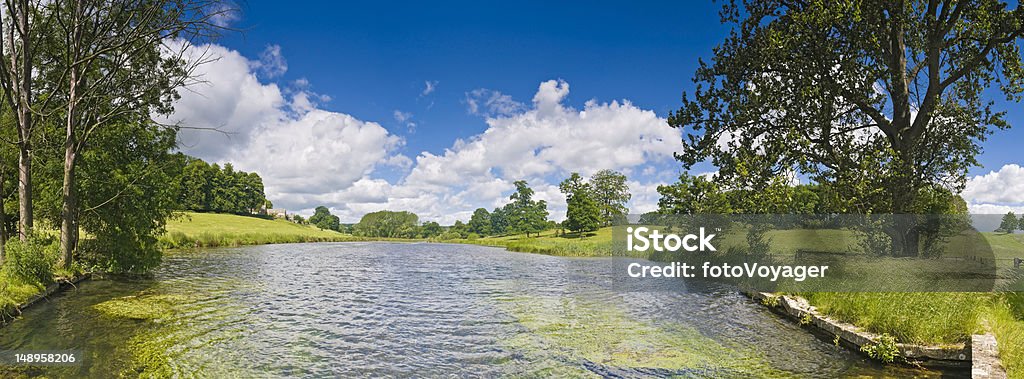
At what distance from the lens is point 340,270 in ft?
110

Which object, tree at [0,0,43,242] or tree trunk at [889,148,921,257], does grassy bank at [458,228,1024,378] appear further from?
tree at [0,0,43,242]

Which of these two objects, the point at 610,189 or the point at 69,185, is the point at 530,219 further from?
the point at 69,185

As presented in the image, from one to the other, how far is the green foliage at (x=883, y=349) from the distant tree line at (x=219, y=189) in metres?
109

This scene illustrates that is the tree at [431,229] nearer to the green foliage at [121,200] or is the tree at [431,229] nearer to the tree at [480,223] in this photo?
the tree at [480,223]

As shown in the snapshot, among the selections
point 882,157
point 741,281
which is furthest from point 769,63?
point 741,281

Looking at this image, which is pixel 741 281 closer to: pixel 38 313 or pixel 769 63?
pixel 769 63

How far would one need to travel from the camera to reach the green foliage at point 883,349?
10.4 meters

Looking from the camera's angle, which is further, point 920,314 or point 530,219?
point 530,219

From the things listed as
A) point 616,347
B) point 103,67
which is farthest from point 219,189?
point 616,347

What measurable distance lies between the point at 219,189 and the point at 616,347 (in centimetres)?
11718

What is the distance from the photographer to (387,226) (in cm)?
16038

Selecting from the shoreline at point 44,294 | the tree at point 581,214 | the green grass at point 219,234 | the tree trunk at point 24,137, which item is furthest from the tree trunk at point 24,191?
the tree at point 581,214

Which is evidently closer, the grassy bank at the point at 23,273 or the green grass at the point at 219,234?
the grassy bank at the point at 23,273

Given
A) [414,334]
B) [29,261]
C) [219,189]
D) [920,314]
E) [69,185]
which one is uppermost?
[219,189]
